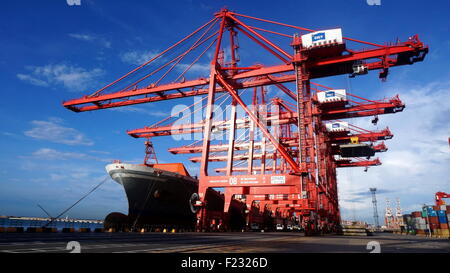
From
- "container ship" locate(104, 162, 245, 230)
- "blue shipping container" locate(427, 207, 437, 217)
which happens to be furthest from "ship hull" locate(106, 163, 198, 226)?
"blue shipping container" locate(427, 207, 437, 217)

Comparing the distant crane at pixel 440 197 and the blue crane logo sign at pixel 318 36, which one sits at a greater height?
the blue crane logo sign at pixel 318 36

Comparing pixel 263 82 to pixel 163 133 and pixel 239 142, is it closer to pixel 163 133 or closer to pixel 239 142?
pixel 163 133

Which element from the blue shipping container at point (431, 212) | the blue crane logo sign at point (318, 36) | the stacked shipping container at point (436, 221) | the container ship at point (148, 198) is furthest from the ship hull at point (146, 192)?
the blue shipping container at point (431, 212)

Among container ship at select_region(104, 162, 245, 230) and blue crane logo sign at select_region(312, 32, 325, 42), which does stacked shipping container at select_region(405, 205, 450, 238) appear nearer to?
container ship at select_region(104, 162, 245, 230)

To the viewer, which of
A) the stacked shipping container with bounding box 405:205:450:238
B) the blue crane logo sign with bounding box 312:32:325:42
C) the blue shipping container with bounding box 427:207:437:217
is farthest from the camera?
the blue shipping container with bounding box 427:207:437:217

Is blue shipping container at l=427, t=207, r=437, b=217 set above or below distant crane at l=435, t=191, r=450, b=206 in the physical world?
below

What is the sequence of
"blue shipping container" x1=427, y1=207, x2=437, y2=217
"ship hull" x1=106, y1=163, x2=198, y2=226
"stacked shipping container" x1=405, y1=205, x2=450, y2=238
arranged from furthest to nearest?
"blue shipping container" x1=427, y1=207, x2=437, y2=217 → "stacked shipping container" x1=405, y1=205, x2=450, y2=238 → "ship hull" x1=106, y1=163, x2=198, y2=226

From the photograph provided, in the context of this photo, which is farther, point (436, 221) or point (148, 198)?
point (436, 221)

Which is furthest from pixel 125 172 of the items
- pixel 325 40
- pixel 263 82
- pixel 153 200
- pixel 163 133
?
pixel 325 40

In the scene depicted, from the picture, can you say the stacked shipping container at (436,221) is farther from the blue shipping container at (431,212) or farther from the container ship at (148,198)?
the container ship at (148,198)

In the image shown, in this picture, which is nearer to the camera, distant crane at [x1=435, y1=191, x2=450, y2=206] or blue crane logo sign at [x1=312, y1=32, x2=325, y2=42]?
blue crane logo sign at [x1=312, y1=32, x2=325, y2=42]

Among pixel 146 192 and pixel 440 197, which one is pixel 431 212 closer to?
pixel 440 197

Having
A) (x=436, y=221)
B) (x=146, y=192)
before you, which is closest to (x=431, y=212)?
(x=436, y=221)

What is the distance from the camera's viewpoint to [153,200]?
28.8 metres
